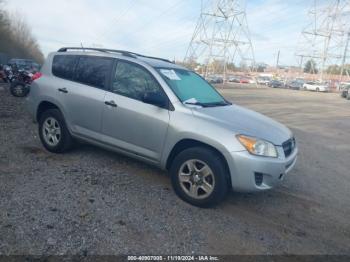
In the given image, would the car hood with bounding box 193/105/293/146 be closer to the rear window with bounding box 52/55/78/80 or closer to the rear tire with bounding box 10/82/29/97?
the rear window with bounding box 52/55/78/80

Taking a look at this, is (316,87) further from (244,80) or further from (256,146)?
(256,146)

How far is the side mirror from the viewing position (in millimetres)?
4086

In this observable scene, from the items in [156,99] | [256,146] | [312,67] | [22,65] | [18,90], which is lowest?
[18,90]

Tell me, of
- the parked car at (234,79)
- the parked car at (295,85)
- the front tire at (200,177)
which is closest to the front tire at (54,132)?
the front tire at (200,177)

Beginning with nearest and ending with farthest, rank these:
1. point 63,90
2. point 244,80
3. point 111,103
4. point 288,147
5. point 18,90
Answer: point 288,147, point 111,103, point 63,90, point 18,90, point 244,80

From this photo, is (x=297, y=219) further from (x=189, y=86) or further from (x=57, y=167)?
(x=57, y=167)

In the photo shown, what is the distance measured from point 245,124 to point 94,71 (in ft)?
8.07

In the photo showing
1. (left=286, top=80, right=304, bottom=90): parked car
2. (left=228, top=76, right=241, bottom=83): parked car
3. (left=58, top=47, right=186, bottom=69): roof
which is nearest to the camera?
(left=58, top=47, right=186, bottom=69): roof

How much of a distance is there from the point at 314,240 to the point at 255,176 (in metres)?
0.94

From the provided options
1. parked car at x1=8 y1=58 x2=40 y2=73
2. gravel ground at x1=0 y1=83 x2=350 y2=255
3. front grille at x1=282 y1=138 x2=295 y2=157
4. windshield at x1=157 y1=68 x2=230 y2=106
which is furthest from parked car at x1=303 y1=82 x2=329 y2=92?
front grille at x1=282 y1=138 x2=295 y2=157

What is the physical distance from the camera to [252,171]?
3635 mm

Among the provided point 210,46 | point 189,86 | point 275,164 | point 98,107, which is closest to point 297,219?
point 275,164

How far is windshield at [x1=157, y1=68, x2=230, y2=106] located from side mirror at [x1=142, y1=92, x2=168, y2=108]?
0.72 feet

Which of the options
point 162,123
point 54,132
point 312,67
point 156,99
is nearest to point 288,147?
point 162,123
